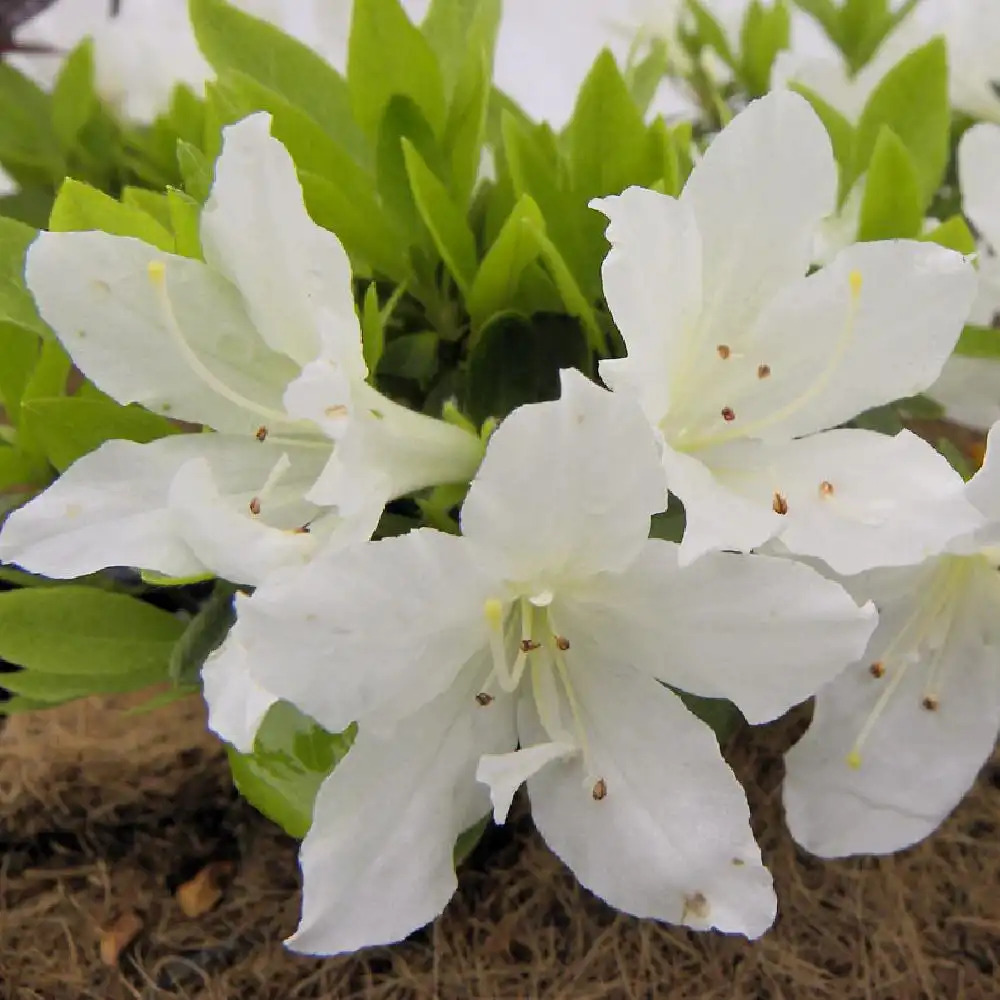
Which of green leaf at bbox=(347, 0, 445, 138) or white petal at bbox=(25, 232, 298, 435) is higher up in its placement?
green leaf at bbox=(347, 0, 445, 138)

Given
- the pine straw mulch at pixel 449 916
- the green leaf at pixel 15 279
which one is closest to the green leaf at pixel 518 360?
the green leaf at pixel 15 279

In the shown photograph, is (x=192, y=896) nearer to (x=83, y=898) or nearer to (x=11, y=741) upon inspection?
(x=83, y=898)

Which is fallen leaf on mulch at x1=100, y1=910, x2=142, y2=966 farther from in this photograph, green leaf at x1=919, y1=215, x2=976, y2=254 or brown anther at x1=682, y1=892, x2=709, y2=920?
green leaf at x1=919, y1=215, x2=976, y2=254

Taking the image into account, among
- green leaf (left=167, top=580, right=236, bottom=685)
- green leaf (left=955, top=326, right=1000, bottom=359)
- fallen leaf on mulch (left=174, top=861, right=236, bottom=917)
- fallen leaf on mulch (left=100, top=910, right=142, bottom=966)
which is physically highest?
green leaf (left=955, top=326, right=1000, bottom=359)

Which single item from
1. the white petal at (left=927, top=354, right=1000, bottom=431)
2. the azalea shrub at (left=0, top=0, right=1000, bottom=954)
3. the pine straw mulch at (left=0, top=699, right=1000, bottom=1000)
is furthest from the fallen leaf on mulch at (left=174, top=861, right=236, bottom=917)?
the white petal at (left=927, top=354, right=1000, bottom=431)

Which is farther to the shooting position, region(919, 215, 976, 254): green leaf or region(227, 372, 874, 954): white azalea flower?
region(919, 215, 976, 254): green leaf

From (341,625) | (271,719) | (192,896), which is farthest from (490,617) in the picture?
(192,896)

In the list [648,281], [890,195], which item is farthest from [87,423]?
[890,195]

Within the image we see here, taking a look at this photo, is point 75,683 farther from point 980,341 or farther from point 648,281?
point 980,341
